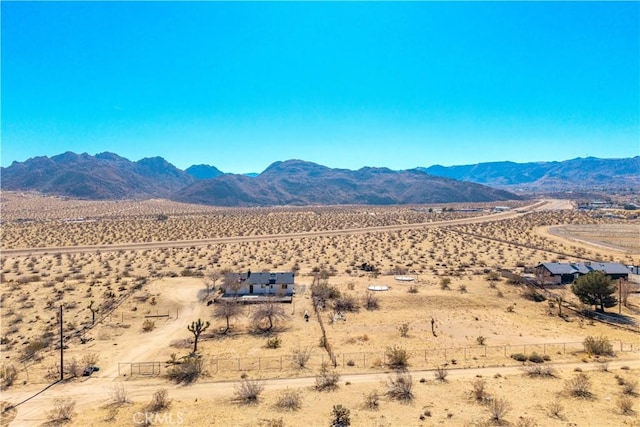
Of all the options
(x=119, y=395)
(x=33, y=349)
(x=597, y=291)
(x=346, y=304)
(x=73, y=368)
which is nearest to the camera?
(x=119, y=395)

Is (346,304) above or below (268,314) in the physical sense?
below

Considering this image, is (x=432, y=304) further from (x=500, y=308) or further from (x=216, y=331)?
(x=216, y=331)

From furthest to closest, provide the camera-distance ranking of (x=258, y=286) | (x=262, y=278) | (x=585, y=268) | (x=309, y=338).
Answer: (x=585, y=268) → (x=262, y=278) → (x=258, y=286) → (x=309, y=338)

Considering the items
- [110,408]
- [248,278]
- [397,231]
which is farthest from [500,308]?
[397,231]

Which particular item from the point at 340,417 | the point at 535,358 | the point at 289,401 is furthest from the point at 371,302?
the point at 340,417

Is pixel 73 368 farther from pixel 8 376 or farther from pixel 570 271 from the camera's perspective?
pixel 570 271

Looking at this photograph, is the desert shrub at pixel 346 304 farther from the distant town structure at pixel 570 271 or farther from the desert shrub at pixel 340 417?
the distant town structure at pixel 570 271

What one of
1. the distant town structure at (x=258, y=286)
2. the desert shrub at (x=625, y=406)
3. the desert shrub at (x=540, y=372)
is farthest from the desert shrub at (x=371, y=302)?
the desert shrub at (x=625, y=406)
